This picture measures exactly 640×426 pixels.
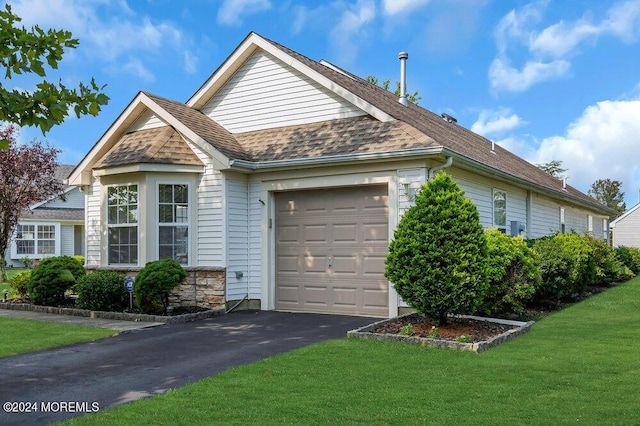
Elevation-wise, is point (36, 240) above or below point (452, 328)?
above

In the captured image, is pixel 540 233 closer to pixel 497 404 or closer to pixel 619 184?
pixel 497 404

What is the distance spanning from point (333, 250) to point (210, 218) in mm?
2774

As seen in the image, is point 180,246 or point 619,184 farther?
point 619,184

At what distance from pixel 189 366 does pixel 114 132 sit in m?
8.49

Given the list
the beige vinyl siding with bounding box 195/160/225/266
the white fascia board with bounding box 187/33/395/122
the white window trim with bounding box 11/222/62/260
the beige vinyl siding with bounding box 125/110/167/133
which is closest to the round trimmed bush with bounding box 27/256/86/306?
the beige vinyl siding with bounding box 195/160/225/266

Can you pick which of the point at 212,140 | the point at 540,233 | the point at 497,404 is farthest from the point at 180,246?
the point at 540,233

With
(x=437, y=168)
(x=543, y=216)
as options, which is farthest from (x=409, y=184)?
(x=543, y=216)

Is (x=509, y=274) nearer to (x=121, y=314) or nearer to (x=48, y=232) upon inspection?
(x=121, y=314)

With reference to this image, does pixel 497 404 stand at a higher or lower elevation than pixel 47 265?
lower

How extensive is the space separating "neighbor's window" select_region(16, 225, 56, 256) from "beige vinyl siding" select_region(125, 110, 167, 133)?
23.2 meters

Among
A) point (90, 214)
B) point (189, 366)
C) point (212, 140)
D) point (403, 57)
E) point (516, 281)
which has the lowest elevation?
point (189, 366)

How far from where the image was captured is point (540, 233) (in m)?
17.9

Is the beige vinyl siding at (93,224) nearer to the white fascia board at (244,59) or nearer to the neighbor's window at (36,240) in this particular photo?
the white fascia board at (244,59)

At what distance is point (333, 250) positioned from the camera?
1207cm
